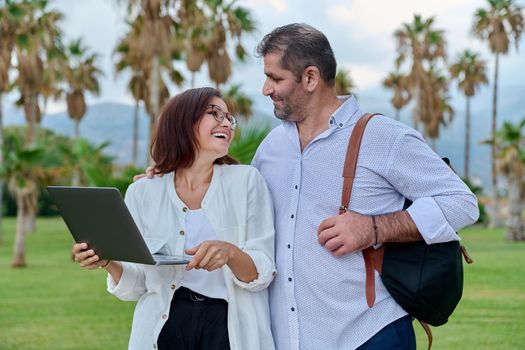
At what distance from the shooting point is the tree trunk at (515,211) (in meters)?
43.4

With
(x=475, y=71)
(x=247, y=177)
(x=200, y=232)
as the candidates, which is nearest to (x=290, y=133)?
(x=247, y=177)

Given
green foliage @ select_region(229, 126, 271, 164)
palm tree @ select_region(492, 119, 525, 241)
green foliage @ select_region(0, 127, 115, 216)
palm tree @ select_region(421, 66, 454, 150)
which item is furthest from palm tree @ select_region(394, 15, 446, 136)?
green foliage @ select_region(229, 126, 271, 164)

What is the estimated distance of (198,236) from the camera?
3369 millimetres

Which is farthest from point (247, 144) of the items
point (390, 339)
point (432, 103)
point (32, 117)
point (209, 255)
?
point (432, 103)

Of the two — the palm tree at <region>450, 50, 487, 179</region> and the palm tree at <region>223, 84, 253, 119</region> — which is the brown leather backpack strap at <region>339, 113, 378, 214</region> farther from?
the palm tree at <region>450, 50, 487, 179</region>

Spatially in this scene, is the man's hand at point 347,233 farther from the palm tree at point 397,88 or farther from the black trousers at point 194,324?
the palm tree at point 397,88

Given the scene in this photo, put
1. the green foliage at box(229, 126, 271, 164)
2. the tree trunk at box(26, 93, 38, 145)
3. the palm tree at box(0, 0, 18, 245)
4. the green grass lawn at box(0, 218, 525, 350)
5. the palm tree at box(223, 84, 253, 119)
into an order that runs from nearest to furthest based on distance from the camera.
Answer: the green foliage at box(229, 126, 271, 164) < the green grass lawn at box(0, 218, 525, 350) < the palm tree at box(0, 0, 18, 245) < the tree trunk at box(26, 93, 38, 145) < the palm tree at box(223, 84, 253, 119)

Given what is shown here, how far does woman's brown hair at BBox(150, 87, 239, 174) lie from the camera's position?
11.2ft

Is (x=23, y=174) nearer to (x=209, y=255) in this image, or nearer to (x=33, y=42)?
(x=33, y=42)

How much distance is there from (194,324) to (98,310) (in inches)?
654

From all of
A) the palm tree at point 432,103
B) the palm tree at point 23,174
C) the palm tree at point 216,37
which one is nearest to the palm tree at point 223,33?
the palm tree at point 216,37

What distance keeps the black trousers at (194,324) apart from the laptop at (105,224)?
0.16m

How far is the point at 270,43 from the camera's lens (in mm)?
3564

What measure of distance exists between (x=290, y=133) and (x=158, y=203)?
57 cm
